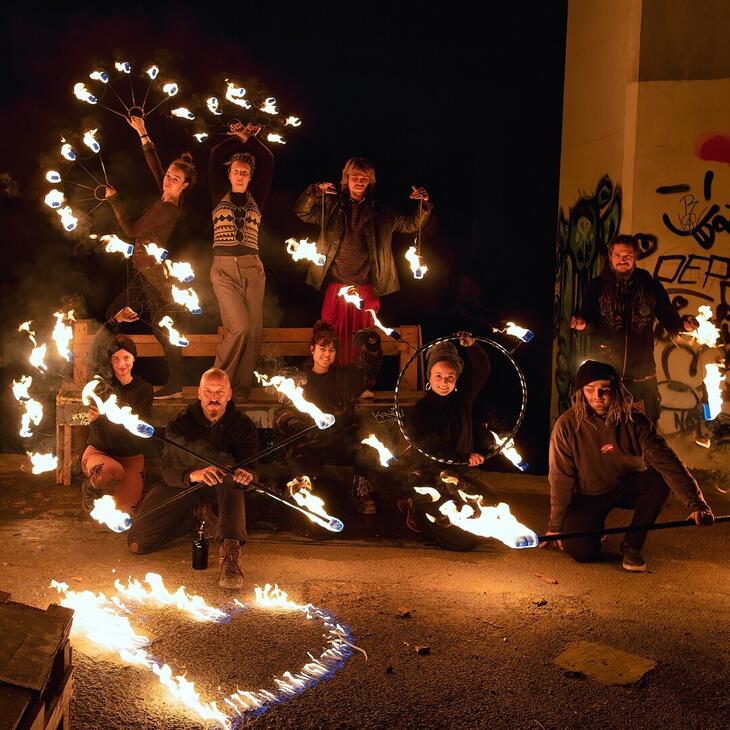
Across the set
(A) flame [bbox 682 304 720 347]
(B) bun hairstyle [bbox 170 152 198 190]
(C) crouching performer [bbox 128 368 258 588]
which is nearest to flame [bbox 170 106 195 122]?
(B) bun hairstyle [bbox 170 152 198 190]

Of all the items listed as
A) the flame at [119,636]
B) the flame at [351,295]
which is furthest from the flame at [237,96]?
the flame at [119,636]

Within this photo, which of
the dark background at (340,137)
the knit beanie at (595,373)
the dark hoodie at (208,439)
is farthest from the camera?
the dark background at (340,137)

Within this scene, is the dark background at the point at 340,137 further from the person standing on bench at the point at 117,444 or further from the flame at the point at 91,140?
the person standing on bench at the point at 117,444

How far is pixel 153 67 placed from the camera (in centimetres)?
883

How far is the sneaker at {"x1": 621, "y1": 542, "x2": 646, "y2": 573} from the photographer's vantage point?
20.8ft

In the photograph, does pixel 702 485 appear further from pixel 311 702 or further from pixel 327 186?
pixel 311 702

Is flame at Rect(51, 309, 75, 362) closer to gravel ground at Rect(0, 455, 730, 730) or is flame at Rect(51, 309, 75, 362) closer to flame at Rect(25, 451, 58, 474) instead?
flame at Rect(25, 451, 58, 474)

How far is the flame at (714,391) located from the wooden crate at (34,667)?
5970 mm

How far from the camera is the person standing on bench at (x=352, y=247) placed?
836 centimetres

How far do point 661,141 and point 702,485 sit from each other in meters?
3.35

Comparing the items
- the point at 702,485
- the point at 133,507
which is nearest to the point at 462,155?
the point at 702,485

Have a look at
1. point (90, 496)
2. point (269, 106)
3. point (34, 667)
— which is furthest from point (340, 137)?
point (34, 667)

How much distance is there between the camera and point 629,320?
759 centimetres

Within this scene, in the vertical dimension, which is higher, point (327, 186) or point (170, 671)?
point (327, 186)
